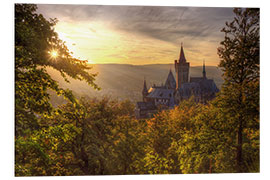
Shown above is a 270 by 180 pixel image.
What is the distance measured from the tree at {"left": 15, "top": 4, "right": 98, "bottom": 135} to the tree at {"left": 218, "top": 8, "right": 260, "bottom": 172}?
366 centimetres

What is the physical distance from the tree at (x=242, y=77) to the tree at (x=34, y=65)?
3655 mm

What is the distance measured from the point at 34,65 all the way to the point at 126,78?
7.77ft

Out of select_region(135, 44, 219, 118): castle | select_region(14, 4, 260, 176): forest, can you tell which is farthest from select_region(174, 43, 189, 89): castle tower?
select_region(14, 4, 260, 176): forest

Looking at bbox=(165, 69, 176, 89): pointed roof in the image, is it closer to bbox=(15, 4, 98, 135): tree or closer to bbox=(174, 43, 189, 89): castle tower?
bbox=(174, 43, 189, 89): castle tower

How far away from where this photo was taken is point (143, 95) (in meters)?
5.26

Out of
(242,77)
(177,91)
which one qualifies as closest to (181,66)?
(177,91)

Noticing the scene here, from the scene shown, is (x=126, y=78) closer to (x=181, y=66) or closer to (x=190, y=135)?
(x=181, y=66)

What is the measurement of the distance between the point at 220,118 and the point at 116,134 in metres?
2.97

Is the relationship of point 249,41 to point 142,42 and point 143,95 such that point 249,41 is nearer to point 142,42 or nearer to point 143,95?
point 142,42

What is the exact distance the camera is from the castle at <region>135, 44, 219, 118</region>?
518 cm

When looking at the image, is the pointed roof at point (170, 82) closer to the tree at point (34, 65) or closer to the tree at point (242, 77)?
the tree at point (242, 77)

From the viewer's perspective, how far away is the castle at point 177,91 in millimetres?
5180

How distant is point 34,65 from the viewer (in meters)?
3.71
